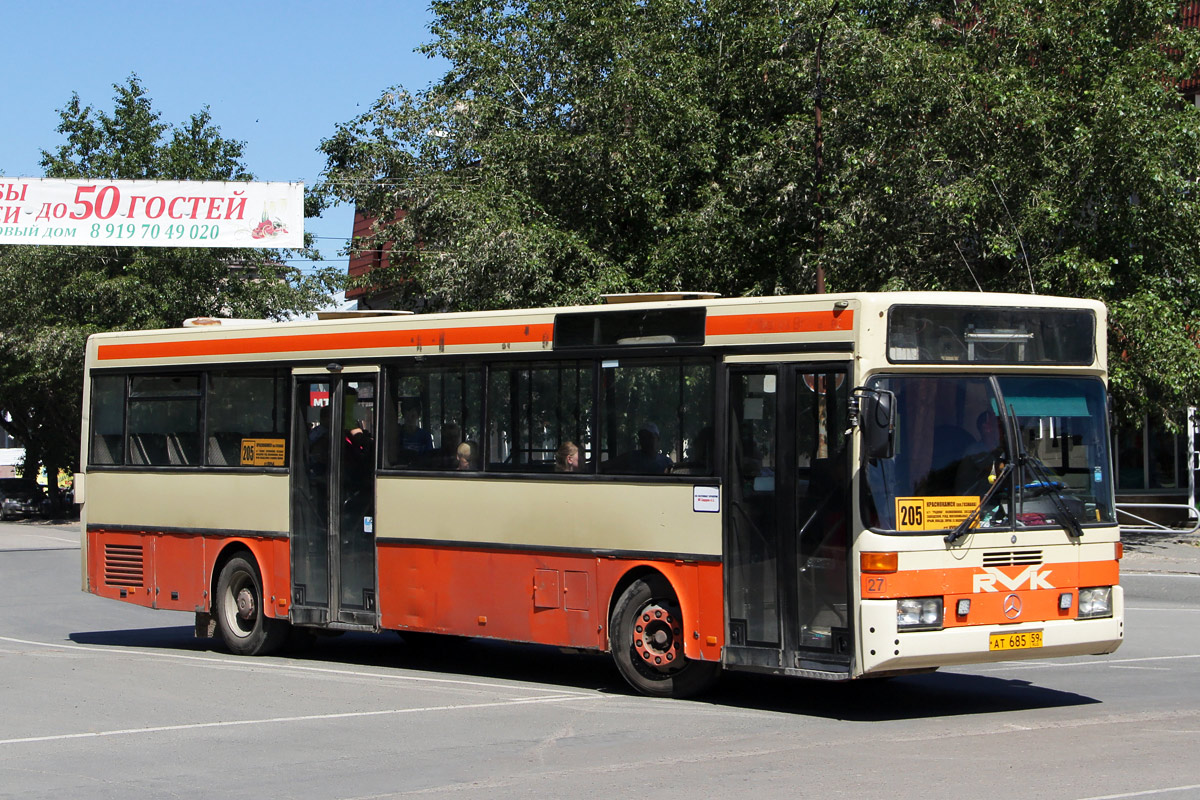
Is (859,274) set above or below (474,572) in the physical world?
above

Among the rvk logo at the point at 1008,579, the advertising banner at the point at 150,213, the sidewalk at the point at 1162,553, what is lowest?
the sidewalk at the point at 1162,553

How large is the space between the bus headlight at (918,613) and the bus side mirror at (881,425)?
95 cm

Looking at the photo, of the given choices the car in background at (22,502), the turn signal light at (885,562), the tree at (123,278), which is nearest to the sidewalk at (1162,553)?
the turn signal light at (885,562)

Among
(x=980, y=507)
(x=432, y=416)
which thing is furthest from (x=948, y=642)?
(x=432, y=416)

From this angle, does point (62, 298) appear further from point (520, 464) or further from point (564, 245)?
point (520, 464)

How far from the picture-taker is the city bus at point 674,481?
374 inches

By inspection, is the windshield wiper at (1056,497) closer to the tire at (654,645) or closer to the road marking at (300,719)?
the tire at (654,645)

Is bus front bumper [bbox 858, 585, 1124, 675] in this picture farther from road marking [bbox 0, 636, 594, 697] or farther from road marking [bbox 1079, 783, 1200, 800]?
road marking [bbox 0, 636, 594, 697]

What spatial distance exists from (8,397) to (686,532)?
43.0m

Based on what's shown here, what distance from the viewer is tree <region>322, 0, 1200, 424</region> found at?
74.9 feet

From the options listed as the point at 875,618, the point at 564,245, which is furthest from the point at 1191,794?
the point at 564,245

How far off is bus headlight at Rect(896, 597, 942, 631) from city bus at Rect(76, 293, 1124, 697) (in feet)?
0.07

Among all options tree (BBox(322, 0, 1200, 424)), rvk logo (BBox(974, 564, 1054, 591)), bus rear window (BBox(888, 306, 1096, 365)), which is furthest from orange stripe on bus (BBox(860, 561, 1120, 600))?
tree (BBox(322, 0, 1200, 424))

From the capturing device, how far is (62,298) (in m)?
41.2
